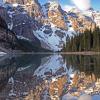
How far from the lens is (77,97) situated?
19281mm

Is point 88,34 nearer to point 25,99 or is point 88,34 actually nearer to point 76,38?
point 76,38

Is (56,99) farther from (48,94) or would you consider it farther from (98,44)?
(98,44)

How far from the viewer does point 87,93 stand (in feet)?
69.1

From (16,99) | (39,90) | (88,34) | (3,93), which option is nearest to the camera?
(16,99)

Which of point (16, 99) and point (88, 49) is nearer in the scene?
point (16, 99)

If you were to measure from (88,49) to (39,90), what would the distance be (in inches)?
5440

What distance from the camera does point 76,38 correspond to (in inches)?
7338

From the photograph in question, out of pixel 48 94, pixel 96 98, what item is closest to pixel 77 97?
pixel 96 98

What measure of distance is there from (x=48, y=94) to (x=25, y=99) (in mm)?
2470

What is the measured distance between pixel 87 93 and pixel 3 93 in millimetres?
4705

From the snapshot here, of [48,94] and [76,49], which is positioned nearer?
[48,94]

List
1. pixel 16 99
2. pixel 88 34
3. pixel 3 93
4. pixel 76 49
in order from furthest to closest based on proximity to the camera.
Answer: pixel 76 49
pixel 88 34
pixel 3 93
pixel 16 99

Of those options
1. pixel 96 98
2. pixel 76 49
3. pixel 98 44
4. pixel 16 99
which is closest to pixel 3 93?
pixel 16 99

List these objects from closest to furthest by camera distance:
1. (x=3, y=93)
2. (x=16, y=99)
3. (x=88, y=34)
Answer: (x=16, y=99), (x=3, y=93), (x=88, y=34)
